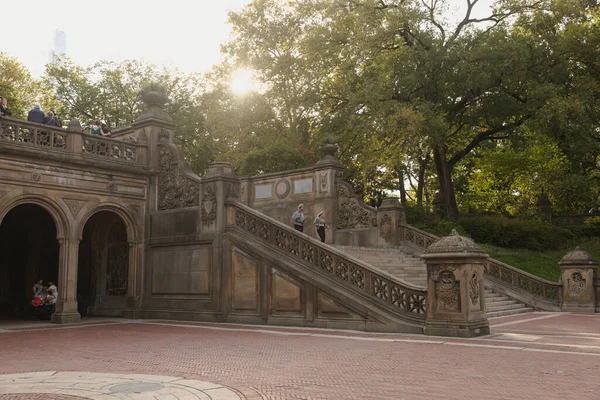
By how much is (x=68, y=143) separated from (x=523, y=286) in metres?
16.3

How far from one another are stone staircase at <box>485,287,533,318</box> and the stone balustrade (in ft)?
42.6

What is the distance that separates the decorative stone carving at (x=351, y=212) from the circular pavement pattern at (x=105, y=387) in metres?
14.8

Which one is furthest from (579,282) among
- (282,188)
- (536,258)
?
(282,188)

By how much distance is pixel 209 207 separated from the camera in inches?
719

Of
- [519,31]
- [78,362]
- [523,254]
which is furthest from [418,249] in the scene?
[519,31]

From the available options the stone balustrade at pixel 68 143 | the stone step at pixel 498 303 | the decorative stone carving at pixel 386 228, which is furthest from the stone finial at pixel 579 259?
the stone balustrade at pixel 68 143

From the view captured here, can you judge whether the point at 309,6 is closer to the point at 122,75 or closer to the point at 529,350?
the point at 122,75

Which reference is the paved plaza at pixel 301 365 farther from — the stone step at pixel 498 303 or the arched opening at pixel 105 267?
the arched opening at pixel 105 267

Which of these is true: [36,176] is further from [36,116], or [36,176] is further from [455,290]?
[455,290]

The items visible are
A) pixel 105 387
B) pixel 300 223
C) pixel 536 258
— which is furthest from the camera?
pixel 536 258

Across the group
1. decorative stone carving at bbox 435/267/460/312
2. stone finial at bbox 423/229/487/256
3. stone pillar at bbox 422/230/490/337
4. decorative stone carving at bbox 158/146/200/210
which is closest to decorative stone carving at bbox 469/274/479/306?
stone pillar at bbox 422/230/490/337

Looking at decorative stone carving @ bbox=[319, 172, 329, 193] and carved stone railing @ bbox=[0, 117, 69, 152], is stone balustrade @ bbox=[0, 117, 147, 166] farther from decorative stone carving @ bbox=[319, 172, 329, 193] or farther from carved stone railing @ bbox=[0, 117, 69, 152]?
decorative stone carving @ bbox=[319, 172, 329, 193]

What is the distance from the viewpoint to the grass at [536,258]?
80.6 feet

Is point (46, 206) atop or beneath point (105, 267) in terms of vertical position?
atop
